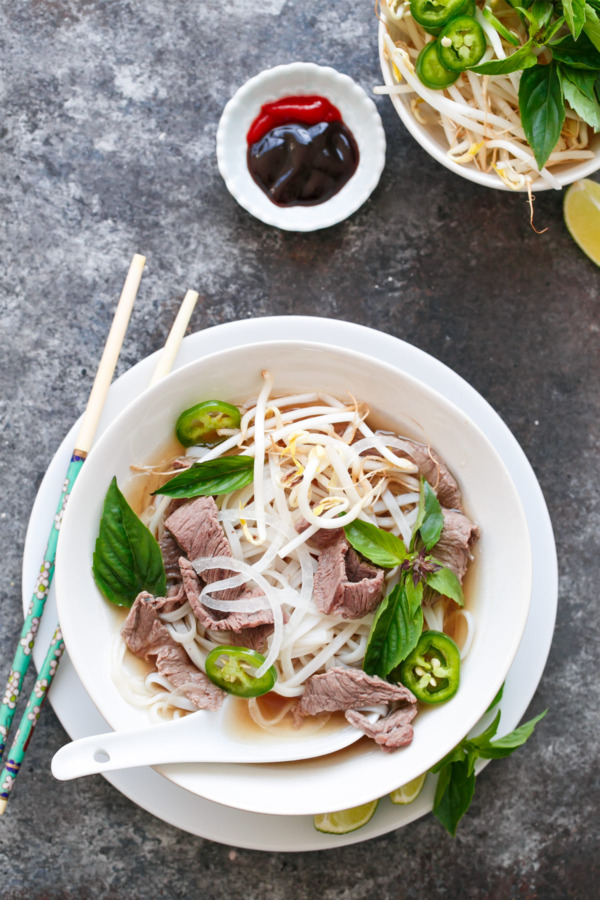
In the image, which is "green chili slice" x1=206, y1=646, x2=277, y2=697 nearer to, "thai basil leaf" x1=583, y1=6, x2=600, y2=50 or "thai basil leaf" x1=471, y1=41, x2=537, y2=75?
"thai basil leaf" x1=471, y1=41, x2=537, y2=75

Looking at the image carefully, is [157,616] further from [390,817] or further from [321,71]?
[321,71]

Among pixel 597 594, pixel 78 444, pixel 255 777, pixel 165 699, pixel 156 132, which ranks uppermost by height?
pixel 156 132

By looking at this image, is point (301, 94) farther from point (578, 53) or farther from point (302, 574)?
point (302, 574)

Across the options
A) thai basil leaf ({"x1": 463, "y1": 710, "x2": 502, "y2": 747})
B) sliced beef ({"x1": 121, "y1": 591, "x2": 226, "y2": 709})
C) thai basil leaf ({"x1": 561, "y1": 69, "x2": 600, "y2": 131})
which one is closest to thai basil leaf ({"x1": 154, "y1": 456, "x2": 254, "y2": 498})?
sliced beef ({"x1": 121, "y1": 591, "x2": 226, "y2": 709})

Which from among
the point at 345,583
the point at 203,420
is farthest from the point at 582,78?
the point at 345,583

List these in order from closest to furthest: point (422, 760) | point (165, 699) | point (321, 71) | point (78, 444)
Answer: point (422, 760)
point (165, 699)
point (78, 444)
point (321, 71)

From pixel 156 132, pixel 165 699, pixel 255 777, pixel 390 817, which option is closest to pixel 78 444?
pixel 165 699

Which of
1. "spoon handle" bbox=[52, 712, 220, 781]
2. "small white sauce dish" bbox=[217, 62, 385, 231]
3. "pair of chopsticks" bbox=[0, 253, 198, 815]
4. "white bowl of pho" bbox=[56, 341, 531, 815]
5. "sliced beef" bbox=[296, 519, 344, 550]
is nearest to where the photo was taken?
"spoon handle" bbox=[52, 712, 220, 781]
